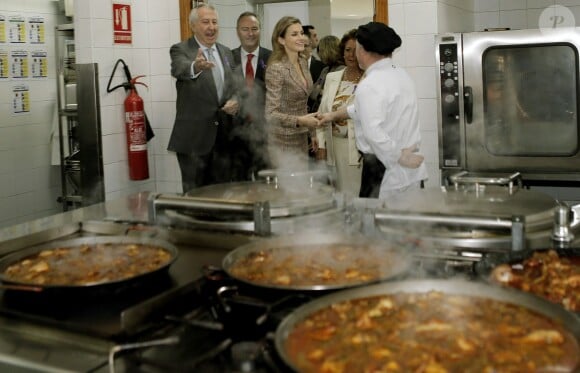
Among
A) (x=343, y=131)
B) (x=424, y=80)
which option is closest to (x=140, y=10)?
(x=343, y=131)

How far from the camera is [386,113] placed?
417 centimetres

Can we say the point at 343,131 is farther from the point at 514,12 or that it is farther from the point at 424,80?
the point at 514,12

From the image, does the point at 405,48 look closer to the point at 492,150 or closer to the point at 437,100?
the point at 437,100

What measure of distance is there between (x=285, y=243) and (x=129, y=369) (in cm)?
88

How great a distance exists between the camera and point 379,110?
4086mm

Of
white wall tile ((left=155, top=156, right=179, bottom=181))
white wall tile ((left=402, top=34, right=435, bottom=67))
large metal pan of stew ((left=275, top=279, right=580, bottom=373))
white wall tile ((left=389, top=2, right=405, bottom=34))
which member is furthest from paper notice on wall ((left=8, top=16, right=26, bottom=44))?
large metal pan of stew ((left=275, top=279, right=580, bottom=373))

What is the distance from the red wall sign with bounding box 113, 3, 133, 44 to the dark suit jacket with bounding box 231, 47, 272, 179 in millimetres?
927

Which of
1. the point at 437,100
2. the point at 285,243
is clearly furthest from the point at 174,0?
the point at 285,243

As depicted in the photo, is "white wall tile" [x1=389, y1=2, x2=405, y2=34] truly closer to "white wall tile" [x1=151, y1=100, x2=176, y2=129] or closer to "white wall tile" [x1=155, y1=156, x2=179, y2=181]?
"white wall tile" [x1=151, y1=100, x2=176, y2=129]

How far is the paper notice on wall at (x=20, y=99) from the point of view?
6418 mm

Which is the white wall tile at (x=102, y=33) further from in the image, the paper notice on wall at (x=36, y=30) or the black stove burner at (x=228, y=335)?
the black stove burner at (x=228, y=335)

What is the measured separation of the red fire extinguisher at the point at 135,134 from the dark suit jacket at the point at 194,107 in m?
0.36

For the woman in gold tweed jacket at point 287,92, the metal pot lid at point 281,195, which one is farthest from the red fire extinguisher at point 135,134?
the metal pot lid at point 281,195

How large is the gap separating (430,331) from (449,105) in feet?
11.2
